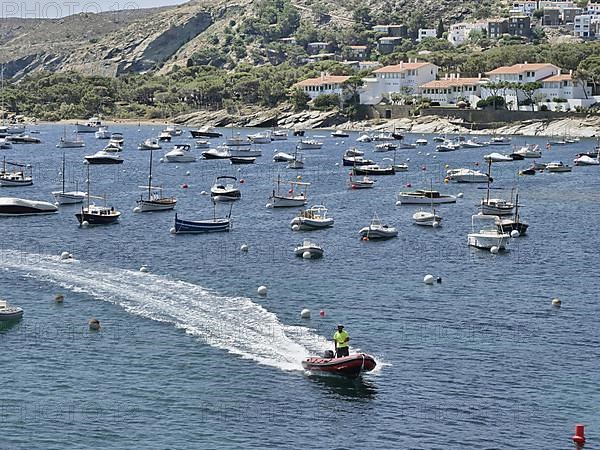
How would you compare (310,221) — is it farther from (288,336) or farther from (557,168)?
(557,168)

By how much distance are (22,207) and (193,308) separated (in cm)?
3977

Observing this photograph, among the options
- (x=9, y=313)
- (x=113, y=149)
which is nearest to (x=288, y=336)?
(x=9, y=313)

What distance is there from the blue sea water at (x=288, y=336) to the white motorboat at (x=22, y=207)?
3.02 metres

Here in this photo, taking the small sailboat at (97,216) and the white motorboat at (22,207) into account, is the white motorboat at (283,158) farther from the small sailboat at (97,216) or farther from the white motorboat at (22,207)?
the small sailboat at (97,216)

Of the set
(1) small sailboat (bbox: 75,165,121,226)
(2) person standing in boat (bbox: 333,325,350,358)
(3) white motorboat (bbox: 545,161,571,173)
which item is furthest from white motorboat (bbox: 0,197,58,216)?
(3) white motorboat (bbox: 545,161,571,173)

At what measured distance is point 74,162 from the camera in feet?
481

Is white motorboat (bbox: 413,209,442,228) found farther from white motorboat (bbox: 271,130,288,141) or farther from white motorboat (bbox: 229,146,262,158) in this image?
white motorboat (bbox: 271,130,288,141)

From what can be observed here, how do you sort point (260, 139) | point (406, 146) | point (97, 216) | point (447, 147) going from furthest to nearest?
point (260, 139) → point (406, 146) → point (447, 147) → point (97, 216)

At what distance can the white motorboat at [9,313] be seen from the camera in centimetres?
5497

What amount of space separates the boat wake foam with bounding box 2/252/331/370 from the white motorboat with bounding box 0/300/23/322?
17.0ft

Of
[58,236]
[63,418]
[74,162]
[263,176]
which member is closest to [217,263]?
[58,236]

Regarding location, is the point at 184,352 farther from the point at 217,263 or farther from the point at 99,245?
the point at 99,245

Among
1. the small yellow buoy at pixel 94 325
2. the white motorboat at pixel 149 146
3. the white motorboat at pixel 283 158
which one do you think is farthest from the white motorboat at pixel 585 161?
the small yellow buoy at pixel 94 325

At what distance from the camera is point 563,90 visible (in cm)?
19600
